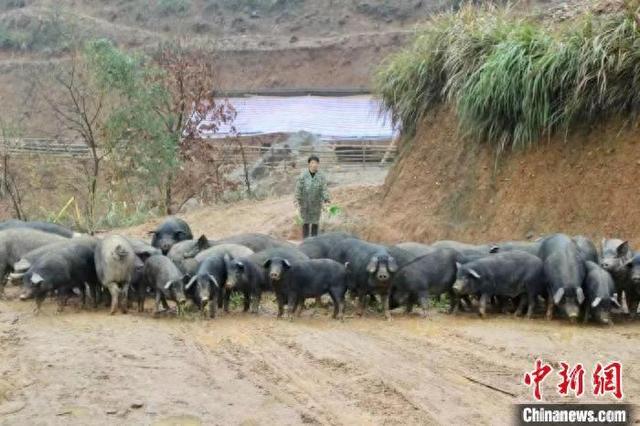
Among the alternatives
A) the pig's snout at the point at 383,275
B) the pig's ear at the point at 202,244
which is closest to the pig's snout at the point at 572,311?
the pig's snout at the point at 383,275

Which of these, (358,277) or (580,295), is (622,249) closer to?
(580,295)

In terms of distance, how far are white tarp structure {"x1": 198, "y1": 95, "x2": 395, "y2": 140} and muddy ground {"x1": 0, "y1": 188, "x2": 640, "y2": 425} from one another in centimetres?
2499

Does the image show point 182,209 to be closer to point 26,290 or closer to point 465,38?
point 465,38

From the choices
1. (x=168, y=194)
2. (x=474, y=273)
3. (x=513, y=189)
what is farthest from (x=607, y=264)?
(x=168, y=194)

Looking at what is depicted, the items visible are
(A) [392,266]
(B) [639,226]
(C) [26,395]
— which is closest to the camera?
(C) [26,395]

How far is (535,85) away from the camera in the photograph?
12.4m

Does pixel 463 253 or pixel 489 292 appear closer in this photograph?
pixel 489 292

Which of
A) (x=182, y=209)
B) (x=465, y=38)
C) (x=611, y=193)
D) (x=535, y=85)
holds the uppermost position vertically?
(x=465, y=38)

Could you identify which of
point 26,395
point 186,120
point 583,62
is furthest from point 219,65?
point 26,395

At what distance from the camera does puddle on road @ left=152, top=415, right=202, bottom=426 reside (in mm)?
5879

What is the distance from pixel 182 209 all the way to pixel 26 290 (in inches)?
512

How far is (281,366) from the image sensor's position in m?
7.27

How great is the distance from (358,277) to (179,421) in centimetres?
422

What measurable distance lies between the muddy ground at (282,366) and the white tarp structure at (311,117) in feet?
82.0
